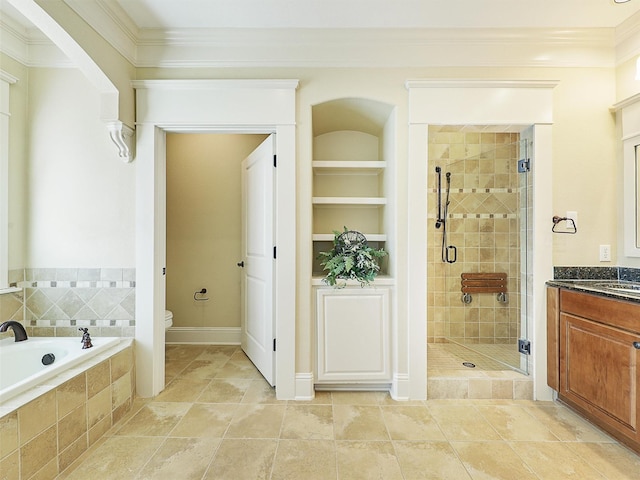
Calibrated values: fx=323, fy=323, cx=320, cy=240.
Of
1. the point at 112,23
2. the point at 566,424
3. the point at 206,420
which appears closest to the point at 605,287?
the point at 566,424

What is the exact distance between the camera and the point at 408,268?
235 centimetres

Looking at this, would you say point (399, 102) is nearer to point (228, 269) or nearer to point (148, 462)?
point (228, 269)

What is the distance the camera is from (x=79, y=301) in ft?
7.63

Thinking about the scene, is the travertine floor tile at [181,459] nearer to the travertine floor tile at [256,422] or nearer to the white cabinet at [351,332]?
the travertine floor tile at [256,422]

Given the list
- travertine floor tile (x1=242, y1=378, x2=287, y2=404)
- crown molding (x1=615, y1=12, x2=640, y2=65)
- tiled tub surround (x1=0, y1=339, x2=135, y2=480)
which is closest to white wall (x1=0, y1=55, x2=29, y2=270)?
tiled tub surround (x1=0, y1=339, x2=135, y2=480)

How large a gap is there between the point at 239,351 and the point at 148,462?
64.0 inches

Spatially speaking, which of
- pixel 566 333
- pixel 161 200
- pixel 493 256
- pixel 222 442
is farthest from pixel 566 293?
pixel 161 200

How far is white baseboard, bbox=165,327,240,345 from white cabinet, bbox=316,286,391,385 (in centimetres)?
148

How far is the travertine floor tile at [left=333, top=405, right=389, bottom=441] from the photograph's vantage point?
1.91 m

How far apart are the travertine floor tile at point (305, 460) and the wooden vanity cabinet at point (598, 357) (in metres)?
1.59

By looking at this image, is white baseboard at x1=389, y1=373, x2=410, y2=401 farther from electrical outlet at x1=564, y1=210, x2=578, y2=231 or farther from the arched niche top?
the arched niche top

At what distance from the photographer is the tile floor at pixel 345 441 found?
162cm

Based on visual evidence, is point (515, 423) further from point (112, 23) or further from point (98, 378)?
point (112, 23)

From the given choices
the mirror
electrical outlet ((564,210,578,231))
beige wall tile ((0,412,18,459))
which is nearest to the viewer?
beige wall tile ((0,412,18,459))
